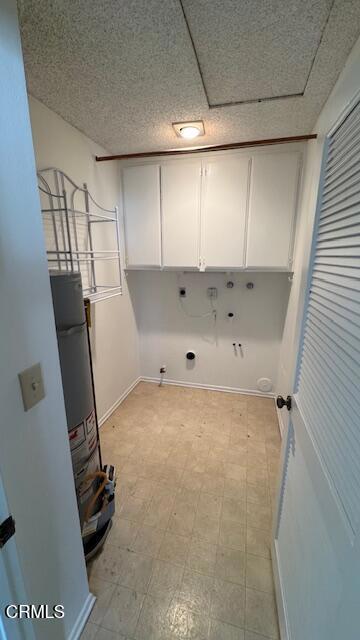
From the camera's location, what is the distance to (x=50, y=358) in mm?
849

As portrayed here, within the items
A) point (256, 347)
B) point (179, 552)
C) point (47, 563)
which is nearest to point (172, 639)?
point (179, 552)

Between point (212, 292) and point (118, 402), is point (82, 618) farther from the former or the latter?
point (212, 292)

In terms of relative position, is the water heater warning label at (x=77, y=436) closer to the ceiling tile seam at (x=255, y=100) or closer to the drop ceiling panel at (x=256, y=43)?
the drop ceiling panel at (x=256, y=43)

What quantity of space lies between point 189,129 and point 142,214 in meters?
0.82

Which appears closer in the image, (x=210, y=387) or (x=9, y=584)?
(x=9, y=584)

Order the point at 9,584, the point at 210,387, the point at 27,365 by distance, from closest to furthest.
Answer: the point at 9,584
the point at 27,365
the point at 210,387

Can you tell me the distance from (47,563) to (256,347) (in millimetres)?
2404

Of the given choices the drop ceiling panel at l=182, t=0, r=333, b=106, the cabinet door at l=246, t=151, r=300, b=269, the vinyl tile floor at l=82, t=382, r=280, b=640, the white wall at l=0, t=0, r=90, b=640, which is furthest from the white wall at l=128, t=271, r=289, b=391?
the white wall at l=0, t=0, r=90, b=640

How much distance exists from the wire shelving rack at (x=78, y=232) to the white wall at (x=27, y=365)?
68 centimetres

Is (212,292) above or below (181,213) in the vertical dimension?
below

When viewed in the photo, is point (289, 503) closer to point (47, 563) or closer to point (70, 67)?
point (47, 563)

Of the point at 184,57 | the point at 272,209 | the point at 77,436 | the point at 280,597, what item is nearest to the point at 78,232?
the point at 184,57

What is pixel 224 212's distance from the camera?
2.26 m

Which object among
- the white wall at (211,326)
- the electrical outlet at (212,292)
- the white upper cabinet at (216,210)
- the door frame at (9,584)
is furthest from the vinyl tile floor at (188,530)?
the white upper cabinet at (216,210)
